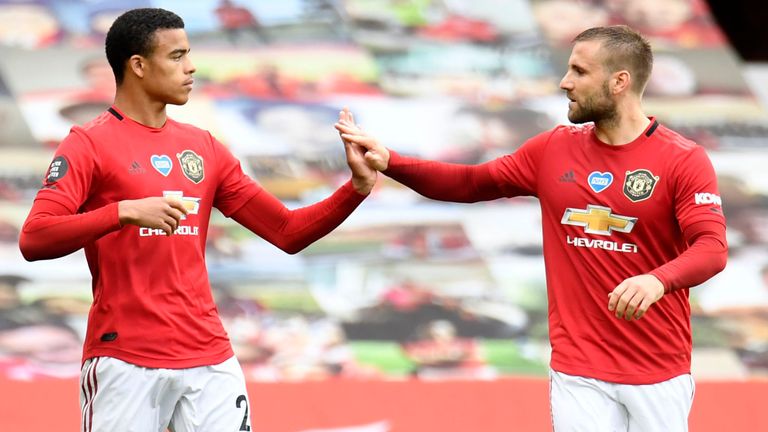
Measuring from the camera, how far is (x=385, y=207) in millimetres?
10094

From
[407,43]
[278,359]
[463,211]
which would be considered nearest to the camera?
[278,359]

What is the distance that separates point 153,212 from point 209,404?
797 mm

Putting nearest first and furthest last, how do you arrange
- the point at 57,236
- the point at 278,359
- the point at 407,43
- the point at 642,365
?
the point at 57,236, the point at 642,365, the point at 278,359, the point at 407,43

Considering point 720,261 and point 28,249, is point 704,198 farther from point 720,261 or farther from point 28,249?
point 28,249

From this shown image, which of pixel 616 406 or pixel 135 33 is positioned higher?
pixel 135 33

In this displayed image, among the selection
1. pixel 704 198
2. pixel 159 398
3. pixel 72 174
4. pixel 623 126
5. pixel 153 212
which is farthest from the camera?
pixel 623 126

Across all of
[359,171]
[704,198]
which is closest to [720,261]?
[704,198]

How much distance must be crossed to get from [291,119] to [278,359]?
2746 mm

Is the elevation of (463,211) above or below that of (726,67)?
below

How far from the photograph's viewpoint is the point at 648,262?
4914mm

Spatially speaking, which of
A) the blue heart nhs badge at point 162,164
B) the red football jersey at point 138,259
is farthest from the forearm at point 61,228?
the blue heart nhs badge at point 162,164

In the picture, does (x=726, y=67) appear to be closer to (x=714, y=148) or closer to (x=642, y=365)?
(x=714, y=148)

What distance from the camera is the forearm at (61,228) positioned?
444 centimetres

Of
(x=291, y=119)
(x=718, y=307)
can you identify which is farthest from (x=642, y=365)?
(x=291, y=119)
